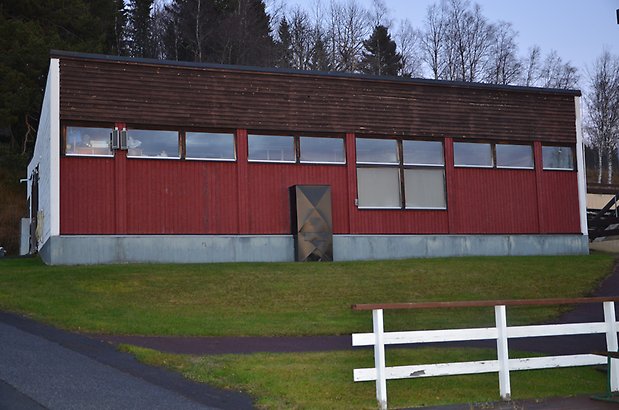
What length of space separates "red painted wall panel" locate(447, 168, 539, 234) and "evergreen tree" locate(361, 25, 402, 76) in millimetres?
33000

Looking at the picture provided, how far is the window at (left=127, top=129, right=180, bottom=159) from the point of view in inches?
853

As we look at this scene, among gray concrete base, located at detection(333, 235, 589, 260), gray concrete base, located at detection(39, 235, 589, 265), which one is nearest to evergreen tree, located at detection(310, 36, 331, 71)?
gray concrete base, located at detection(333, 235, 589, 260)

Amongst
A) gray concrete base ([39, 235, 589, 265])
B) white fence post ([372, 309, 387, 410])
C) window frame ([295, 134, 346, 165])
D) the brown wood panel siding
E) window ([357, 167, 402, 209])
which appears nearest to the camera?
white fence post ([372, 309, 387, 410])

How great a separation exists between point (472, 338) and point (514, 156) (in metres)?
17.2

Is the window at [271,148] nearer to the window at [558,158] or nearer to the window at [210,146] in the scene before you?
the window at [210,146]

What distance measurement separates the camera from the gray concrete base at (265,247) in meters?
20.8

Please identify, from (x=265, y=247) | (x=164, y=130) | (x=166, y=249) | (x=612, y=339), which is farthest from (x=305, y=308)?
(x=164, y=130)

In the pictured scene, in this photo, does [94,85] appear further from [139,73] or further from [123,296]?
[123,296]

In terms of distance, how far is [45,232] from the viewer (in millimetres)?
23094

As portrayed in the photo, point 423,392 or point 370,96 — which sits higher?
point 370,96

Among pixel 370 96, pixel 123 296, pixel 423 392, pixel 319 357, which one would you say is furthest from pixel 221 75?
pixel 423 392

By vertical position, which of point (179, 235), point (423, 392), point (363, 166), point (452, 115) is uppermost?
point (452, 115)

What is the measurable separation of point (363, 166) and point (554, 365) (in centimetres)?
1413

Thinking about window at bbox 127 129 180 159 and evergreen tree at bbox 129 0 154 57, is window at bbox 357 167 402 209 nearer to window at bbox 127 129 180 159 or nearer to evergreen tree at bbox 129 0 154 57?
window at bbox 127 129 180 159
